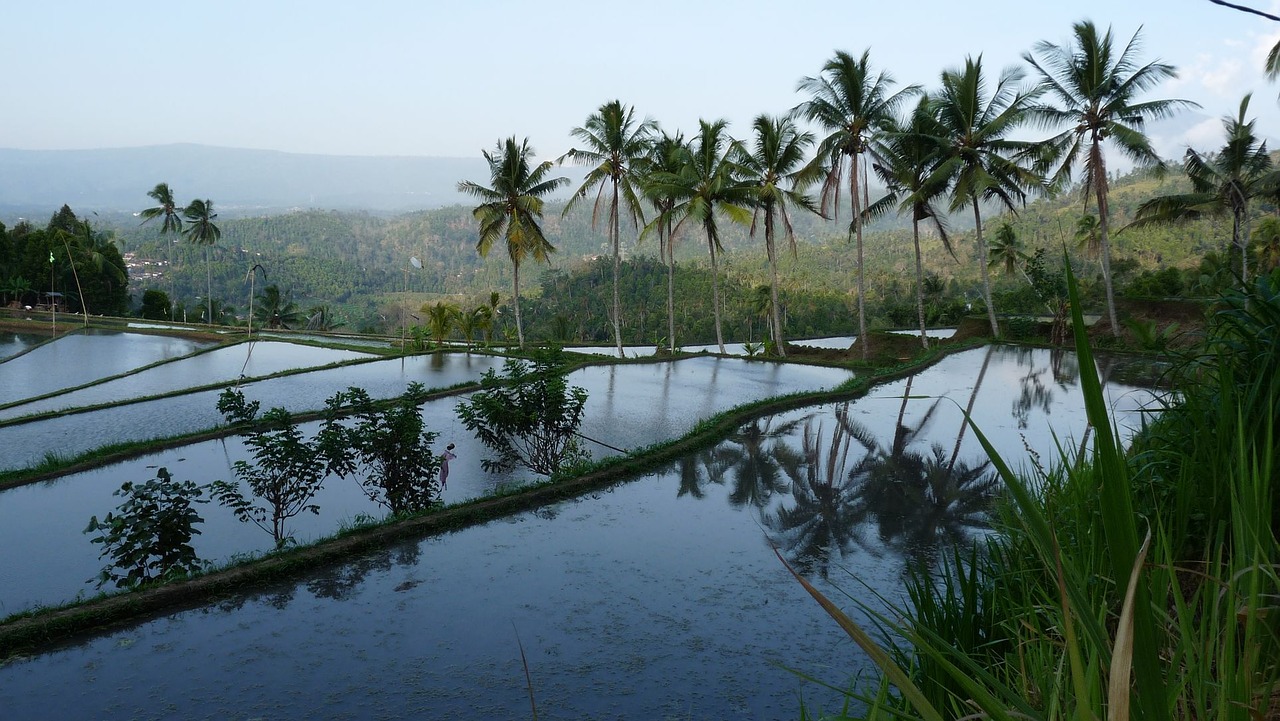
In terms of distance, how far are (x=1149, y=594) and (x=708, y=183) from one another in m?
21.1

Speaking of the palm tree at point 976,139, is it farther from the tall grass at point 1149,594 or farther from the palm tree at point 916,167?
the tall grass at point 1149,594

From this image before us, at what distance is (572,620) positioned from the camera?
15.9 ft

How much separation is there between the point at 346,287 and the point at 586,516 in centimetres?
Result: 7256

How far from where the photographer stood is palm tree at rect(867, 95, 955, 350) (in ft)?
67.6

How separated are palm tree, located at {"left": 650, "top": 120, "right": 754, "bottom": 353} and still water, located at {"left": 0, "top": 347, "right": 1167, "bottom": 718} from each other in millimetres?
12878

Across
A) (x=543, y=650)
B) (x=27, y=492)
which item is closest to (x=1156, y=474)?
(x=543, y=650)

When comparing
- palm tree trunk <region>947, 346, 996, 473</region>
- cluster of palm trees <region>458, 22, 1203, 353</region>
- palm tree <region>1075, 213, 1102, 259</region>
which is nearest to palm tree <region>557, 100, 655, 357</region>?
cluster of palm trees <region>458, 22, 1203, 353</region>

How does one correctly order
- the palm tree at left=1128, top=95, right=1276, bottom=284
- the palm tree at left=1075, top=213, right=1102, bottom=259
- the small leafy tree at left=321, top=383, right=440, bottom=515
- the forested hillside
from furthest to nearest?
the forested hillside → the palm tree at left=1075, top=213, right=1102, bottom=259 → the palm tree at left=1128, top=95, right=1276, bottom=284 → the small leafy tree at left=321, top=383, right=440, bottom=515

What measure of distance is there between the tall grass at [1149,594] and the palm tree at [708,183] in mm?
16783

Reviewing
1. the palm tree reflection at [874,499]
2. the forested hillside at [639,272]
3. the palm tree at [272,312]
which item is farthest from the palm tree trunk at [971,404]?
the palm tree at [272,312]

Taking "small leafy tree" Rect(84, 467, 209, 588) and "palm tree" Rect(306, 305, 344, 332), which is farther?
"palm tree" Rect(306, 305, 344, 332)

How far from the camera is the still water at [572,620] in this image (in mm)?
3904

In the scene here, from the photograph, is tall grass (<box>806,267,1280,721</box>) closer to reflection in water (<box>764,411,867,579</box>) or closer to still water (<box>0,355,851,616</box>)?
reflection in water (<box>764,411,867,579</box>)

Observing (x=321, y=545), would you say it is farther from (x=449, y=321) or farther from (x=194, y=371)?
(x=449, y=321)
